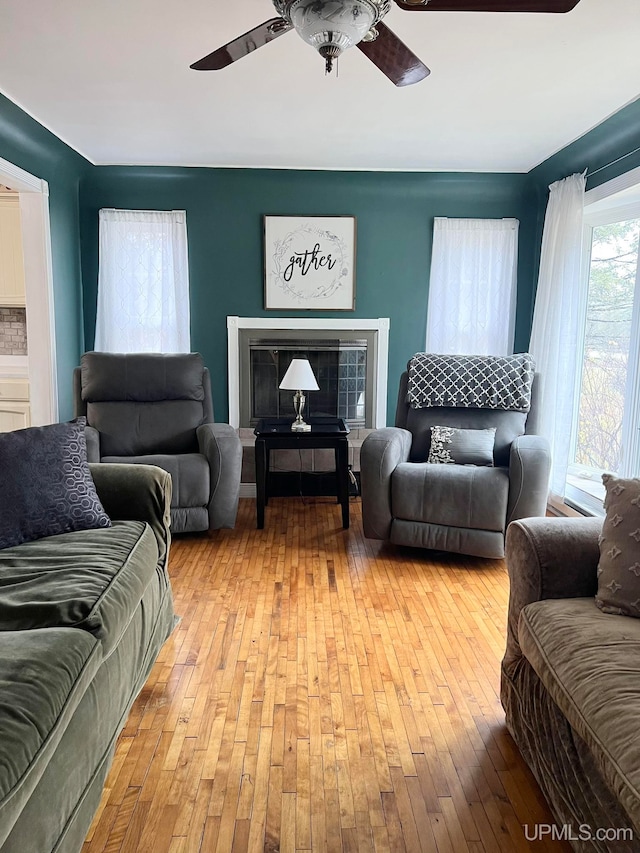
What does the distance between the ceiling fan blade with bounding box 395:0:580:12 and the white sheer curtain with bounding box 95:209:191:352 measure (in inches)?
131

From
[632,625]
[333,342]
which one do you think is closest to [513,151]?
[333,342]

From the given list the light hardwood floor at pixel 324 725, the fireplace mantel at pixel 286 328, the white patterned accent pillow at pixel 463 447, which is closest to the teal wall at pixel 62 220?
the fireplace mantel at pixel 286 328

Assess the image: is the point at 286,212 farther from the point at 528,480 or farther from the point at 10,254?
the point at 528,480

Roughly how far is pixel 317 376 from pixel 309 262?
0.88 metres

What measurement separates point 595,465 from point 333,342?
6.85 ft

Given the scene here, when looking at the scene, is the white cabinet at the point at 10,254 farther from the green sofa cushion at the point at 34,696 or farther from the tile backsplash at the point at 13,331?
the green sofa cushion at the point at 34,696

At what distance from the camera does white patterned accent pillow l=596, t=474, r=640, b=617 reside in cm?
174

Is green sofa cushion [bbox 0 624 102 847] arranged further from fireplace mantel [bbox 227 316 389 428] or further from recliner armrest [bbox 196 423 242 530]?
fireplace mantel [bbox 227 316 389 428]

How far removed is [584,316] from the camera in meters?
4.26

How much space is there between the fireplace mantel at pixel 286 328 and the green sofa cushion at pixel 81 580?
266 centimetres

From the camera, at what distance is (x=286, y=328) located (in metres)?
4.87

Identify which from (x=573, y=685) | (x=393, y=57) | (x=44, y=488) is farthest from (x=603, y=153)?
(x=44, y=488)

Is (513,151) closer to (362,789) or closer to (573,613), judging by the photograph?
(573,613)

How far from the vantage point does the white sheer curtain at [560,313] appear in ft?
13.3
